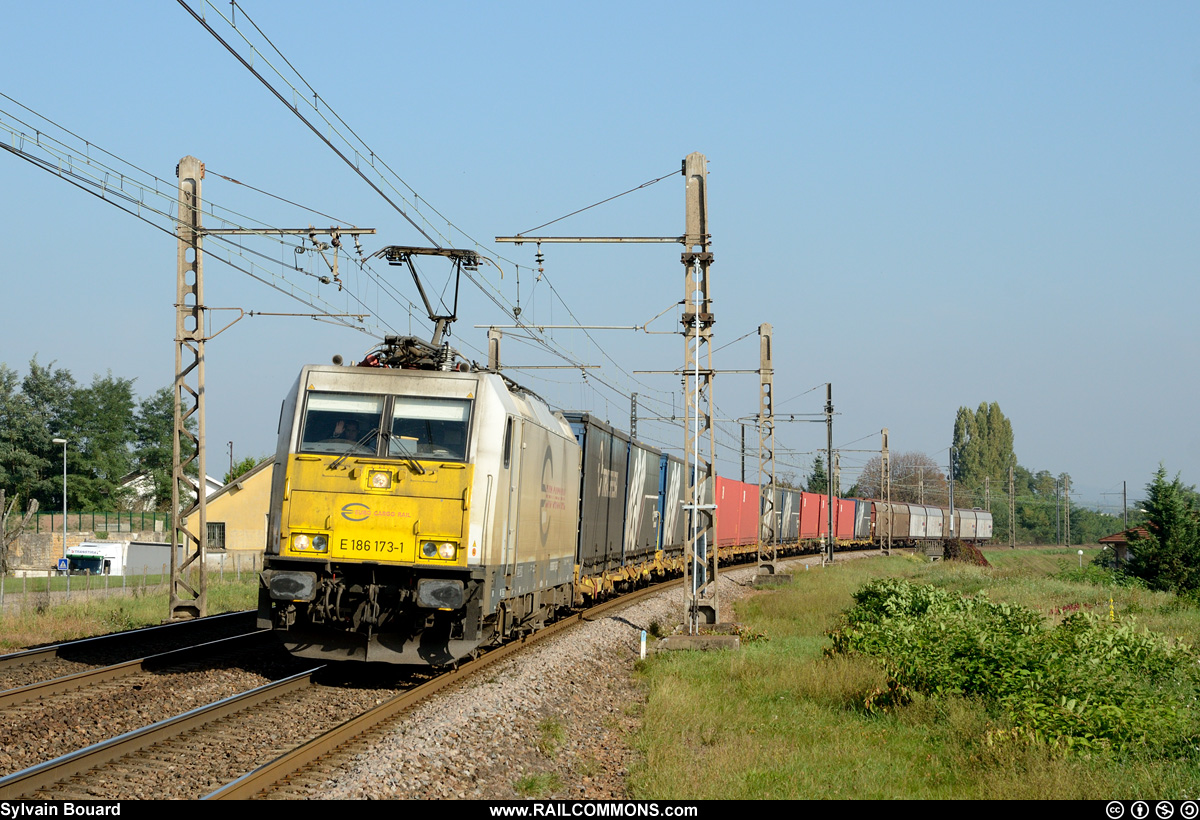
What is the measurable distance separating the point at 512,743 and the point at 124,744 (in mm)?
3180

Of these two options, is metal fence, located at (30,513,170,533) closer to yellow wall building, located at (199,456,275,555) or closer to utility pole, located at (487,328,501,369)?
yellow wall building, located at (199,456,275,555)

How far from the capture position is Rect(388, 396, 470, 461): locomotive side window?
11.8 m

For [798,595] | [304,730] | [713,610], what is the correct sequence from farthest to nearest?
[798,595] < [713,610] < [304,730]

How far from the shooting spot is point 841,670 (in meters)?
13.4

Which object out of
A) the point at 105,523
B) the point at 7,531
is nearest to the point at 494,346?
the point at 7,531

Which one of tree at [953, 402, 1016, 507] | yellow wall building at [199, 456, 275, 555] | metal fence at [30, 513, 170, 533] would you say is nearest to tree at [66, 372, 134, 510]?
metal fence at [30, 513, 170, 533]

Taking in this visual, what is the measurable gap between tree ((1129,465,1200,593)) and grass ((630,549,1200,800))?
2341cm

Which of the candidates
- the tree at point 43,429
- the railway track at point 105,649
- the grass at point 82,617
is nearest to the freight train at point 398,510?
the railway track at point 105,649

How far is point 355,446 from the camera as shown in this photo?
11.8 meters

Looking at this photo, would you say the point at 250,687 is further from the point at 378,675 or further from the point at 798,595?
the point at 798,595

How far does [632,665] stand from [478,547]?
5.21 m

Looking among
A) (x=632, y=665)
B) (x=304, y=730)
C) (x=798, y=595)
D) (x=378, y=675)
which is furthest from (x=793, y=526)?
(x=304, y=730)

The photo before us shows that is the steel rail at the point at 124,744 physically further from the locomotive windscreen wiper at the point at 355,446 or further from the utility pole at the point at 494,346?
the utility pole at the point at 494,346

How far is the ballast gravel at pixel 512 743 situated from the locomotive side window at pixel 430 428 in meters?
2.64
